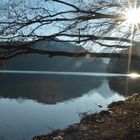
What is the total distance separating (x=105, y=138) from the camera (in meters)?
9.65

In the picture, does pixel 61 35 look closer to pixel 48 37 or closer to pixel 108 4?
pixel 48 37

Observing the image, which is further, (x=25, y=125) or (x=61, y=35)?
(x=25, y=125)

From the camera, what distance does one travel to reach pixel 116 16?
34.7ft

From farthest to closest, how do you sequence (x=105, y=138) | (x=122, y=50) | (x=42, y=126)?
(x=42, y=126) < (x=122, y=50) < (x=105, y=138)

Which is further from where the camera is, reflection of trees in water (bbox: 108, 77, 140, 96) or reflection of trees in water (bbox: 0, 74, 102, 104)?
reflection of trees in water (bbox: 108, 77, 140, 96)

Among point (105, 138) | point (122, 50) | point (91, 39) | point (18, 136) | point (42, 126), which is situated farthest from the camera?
point (42, 126)

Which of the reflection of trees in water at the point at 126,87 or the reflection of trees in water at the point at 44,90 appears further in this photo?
the reflection of trees in water at the point at 126,87

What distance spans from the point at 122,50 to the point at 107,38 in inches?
47.0

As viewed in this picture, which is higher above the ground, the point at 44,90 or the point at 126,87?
the point at 126,87

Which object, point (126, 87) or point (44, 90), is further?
point (126, 87)

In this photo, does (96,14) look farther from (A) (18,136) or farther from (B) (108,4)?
(A) (18,136)

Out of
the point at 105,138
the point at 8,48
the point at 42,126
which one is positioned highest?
the point at 42,126

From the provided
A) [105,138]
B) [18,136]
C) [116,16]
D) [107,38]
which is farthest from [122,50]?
[18,136]

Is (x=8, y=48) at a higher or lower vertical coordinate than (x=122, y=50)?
lower
